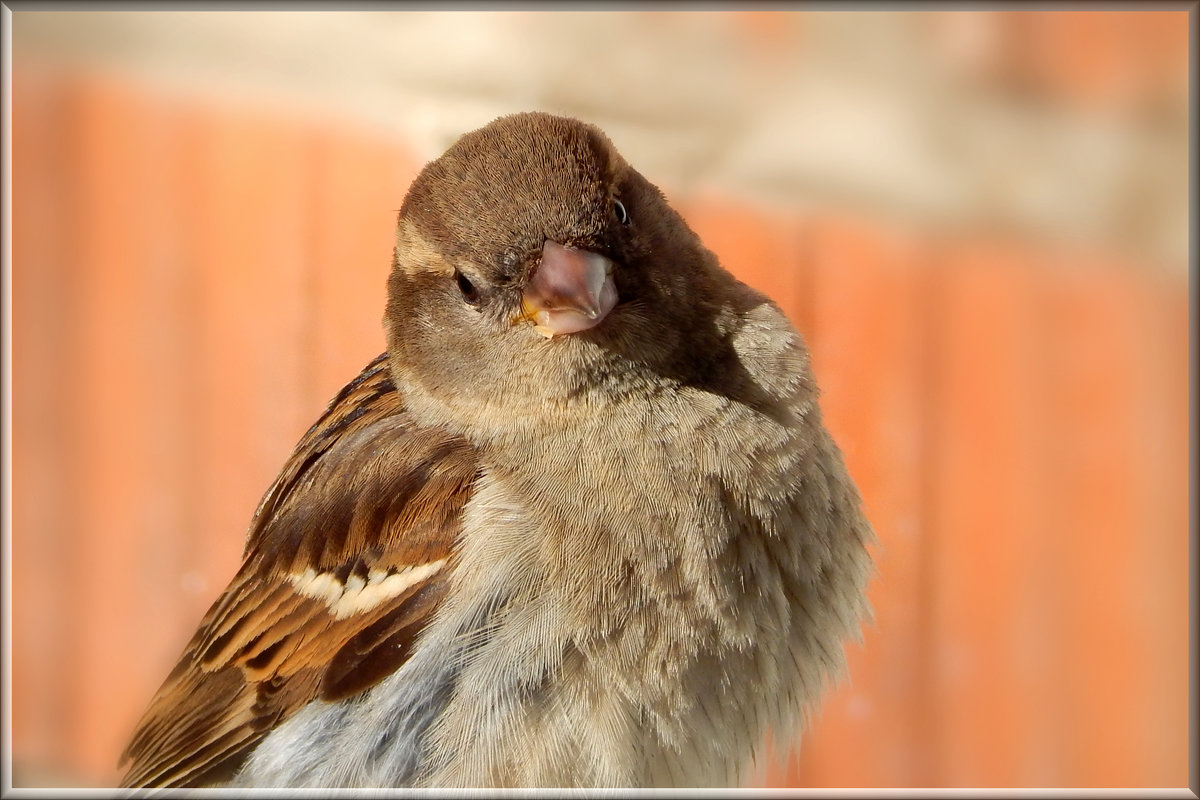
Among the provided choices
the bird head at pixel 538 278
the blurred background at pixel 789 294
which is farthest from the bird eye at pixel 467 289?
the blurred background at pixel 789 294

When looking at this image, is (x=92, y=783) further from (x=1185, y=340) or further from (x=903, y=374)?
(x=1185, y=340)

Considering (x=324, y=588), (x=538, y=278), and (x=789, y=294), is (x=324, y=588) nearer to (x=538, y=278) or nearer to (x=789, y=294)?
(x=538, y=278)

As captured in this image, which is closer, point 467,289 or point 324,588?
point 467,289

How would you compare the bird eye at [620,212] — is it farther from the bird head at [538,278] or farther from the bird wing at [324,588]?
the bird wing at [324,588]

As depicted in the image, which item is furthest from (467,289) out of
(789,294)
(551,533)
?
(789,294)

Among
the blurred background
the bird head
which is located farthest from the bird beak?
the blurred background
